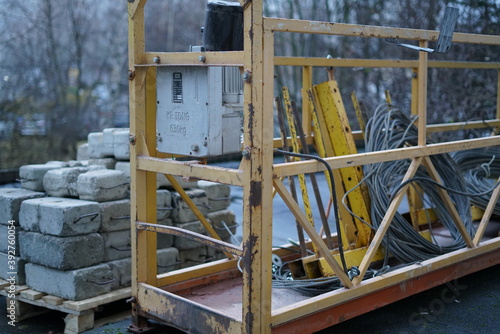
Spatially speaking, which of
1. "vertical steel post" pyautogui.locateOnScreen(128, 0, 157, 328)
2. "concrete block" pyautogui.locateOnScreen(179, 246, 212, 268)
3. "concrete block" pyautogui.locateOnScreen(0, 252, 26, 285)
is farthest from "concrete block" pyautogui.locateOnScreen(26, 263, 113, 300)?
"concrete block" pyautogui.locateOnScreen(179, 246, 212, 268)

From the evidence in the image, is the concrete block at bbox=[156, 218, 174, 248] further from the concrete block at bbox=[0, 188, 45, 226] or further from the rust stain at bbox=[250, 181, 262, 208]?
the rust stain at bbox=[250, 181, 262, 208]

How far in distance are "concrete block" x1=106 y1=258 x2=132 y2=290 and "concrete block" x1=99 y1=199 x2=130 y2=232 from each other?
242mm

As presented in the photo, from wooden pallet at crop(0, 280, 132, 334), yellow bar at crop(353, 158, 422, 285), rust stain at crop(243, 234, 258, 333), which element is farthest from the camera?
wooden pallet at crop(0, 280, 132, 334)

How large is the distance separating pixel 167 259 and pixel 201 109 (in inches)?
68.1

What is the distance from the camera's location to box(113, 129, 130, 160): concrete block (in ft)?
16.4

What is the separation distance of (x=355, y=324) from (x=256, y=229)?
1.48 m

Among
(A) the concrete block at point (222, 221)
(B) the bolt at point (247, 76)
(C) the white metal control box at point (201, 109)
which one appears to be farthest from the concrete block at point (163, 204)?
(B) the bolt at point (247, 76)

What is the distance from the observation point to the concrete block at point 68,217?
4.07 meters

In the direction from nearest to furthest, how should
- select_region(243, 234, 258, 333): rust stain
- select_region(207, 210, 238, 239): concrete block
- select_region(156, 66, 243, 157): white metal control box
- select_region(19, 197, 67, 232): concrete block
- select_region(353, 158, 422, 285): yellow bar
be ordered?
select_region(243, 234, 258, 333): rust stain < select_region(156, 66, 243, 157): white metal control box < select_region(353, 158, 422, 285): yellow bar < select_region(19, 197, 67, 232): concrete block < select_region(207, 210, 238, 239): concrete block

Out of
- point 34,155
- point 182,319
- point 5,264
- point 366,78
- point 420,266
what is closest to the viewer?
point 182,319

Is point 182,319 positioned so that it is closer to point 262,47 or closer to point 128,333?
point 128,333

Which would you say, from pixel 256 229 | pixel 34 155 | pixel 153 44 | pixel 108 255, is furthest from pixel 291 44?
pixel 256 229

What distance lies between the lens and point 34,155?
32.4 ft

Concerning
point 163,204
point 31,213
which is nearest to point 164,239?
point 163,204
